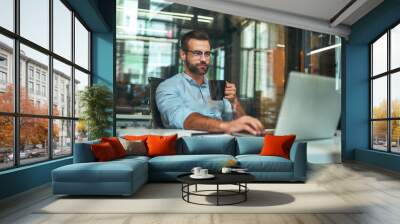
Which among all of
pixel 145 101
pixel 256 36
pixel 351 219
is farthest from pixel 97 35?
pixel 351 219

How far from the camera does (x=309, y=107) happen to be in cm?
902

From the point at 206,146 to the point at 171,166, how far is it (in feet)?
3.66

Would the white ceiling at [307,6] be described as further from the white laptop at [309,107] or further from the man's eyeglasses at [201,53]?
the white laptop at [309,107]

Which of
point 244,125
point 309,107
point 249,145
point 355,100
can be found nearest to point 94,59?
point 244,125

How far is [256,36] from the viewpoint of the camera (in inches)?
342

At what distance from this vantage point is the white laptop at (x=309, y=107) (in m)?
8.88

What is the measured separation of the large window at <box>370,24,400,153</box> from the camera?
7801 millimetres

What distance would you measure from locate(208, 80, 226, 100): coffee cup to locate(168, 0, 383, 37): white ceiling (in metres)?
1.58

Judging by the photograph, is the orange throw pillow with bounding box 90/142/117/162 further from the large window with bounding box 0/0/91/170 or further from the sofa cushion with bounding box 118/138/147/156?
the large window with bounding box 0/0/91/170

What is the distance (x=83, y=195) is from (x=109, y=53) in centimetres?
430

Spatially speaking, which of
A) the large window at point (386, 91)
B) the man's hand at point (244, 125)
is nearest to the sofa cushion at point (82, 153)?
the man's hand at point (244, 125)

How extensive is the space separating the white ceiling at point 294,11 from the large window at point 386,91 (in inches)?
36.1

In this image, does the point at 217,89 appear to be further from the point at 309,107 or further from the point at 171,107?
the point at 309,107

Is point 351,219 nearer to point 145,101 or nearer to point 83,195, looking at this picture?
point 83,195
